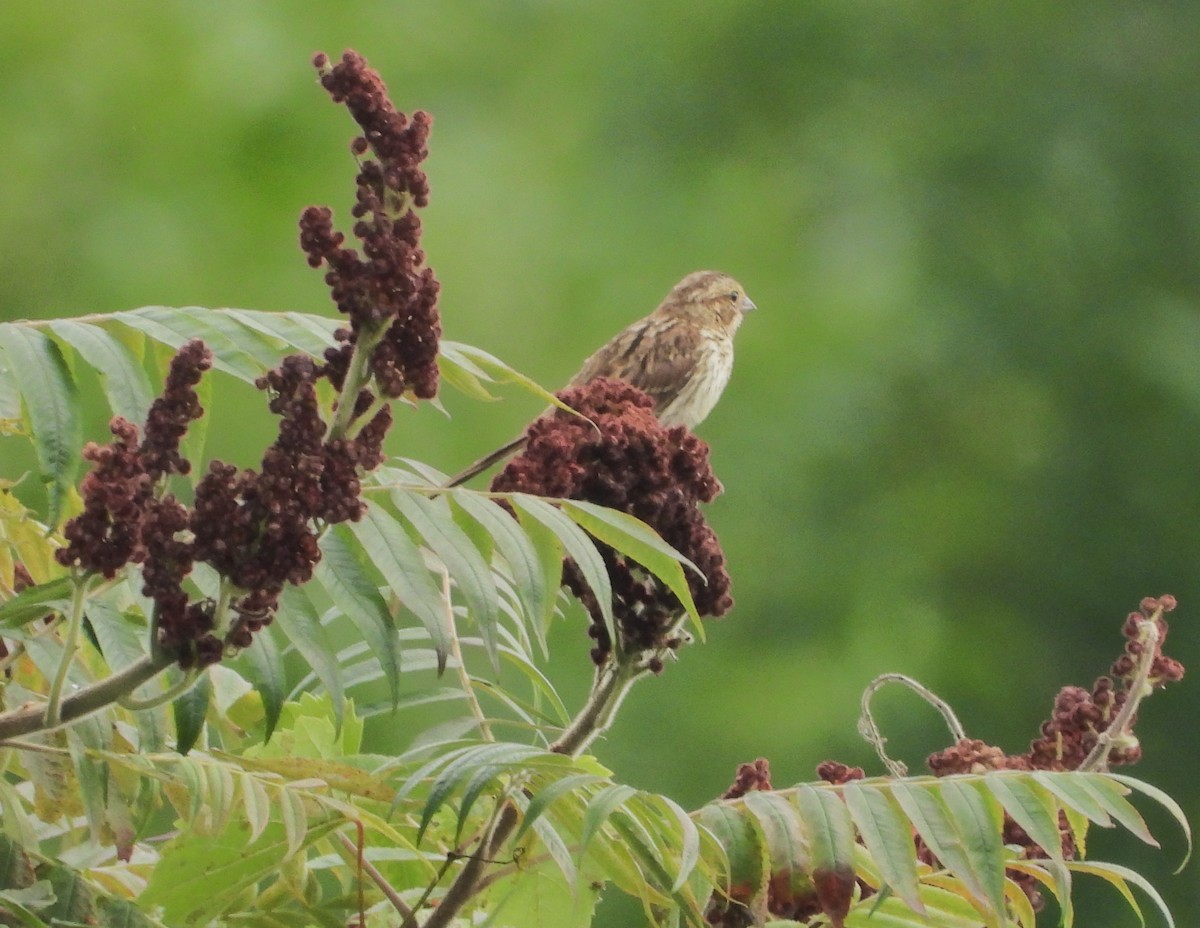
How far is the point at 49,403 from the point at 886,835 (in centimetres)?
84

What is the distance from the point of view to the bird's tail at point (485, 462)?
72.8 inches

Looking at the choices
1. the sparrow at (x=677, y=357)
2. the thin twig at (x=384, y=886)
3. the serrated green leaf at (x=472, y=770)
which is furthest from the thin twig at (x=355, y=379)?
the sparrow at (x=677, y=357)

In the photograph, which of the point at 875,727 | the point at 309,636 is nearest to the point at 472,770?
the point at 309,636

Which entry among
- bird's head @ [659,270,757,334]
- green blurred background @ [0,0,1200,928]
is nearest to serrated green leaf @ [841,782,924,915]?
bird's head @ [659,270,757,334]

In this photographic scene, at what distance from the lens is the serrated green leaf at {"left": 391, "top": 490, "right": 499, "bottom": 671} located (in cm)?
154

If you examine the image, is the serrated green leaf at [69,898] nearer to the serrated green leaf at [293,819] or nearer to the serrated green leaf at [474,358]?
the serrated green leaf at [293,819]

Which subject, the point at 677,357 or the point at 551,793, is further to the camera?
the point at 677,357

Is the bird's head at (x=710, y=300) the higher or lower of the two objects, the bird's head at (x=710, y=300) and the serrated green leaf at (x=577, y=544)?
the higher

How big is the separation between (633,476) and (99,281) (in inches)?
246

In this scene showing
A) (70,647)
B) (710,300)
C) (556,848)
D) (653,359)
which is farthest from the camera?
(710,300)

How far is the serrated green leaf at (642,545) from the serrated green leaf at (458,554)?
12 cm

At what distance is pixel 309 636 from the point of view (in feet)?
5.00

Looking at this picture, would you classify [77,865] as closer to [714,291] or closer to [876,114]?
[714,291]

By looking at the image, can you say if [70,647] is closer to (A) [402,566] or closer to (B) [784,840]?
(A) [402,566]
